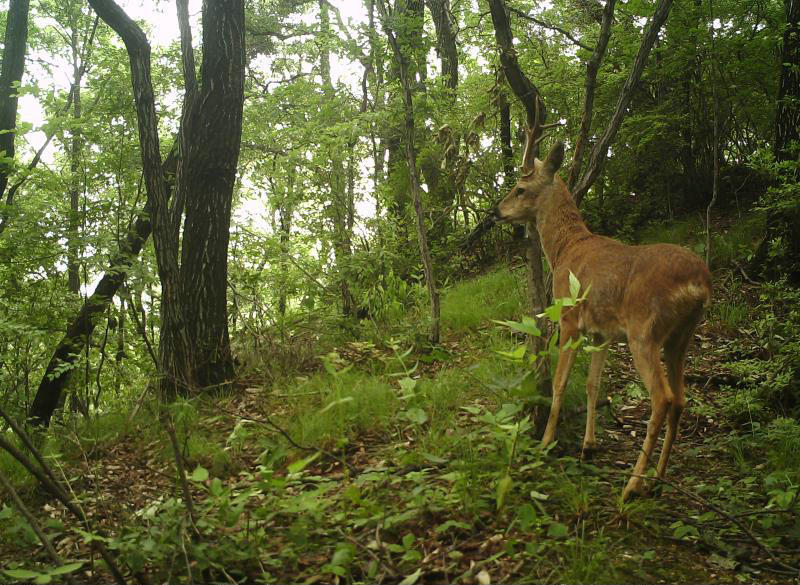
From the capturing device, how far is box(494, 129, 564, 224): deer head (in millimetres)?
5574

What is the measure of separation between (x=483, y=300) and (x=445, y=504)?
209 inches

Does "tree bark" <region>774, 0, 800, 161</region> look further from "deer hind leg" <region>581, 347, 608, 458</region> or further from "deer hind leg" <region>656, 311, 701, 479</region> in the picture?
"deer hind leg" <region>581, 347, 608, 458</region>

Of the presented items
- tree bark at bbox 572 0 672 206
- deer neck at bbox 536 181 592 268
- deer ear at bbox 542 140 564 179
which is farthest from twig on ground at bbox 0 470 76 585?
deer ear at bbox 542 140 564 179

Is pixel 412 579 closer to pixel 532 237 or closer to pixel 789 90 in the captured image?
pixel 532 237

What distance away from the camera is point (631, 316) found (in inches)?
165

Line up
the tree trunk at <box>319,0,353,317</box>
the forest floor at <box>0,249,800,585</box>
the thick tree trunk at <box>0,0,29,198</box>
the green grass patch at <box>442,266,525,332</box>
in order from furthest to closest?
the thick tree trunk at <box>0,0,29,198</box> → the tree trunk at <box>319,0,353,317</box> → the green grass patch at <box>442,266,525,332</box> → the forest floor at <box>0,249,800,585</box>

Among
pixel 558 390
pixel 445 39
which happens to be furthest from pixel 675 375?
pixel 445 39

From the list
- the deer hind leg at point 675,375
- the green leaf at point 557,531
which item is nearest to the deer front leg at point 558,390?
the deer hind leg at point 675,375

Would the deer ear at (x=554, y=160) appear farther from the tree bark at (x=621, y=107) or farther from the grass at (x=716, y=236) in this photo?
the grass at (x=716, y=236)

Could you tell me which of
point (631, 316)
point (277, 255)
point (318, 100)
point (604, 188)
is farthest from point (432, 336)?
point (604, 188)

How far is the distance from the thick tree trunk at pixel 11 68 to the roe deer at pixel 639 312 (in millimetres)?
7288

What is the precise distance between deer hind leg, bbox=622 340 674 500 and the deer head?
1.97 m

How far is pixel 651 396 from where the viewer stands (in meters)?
3.94

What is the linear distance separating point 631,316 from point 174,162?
6524 mm
